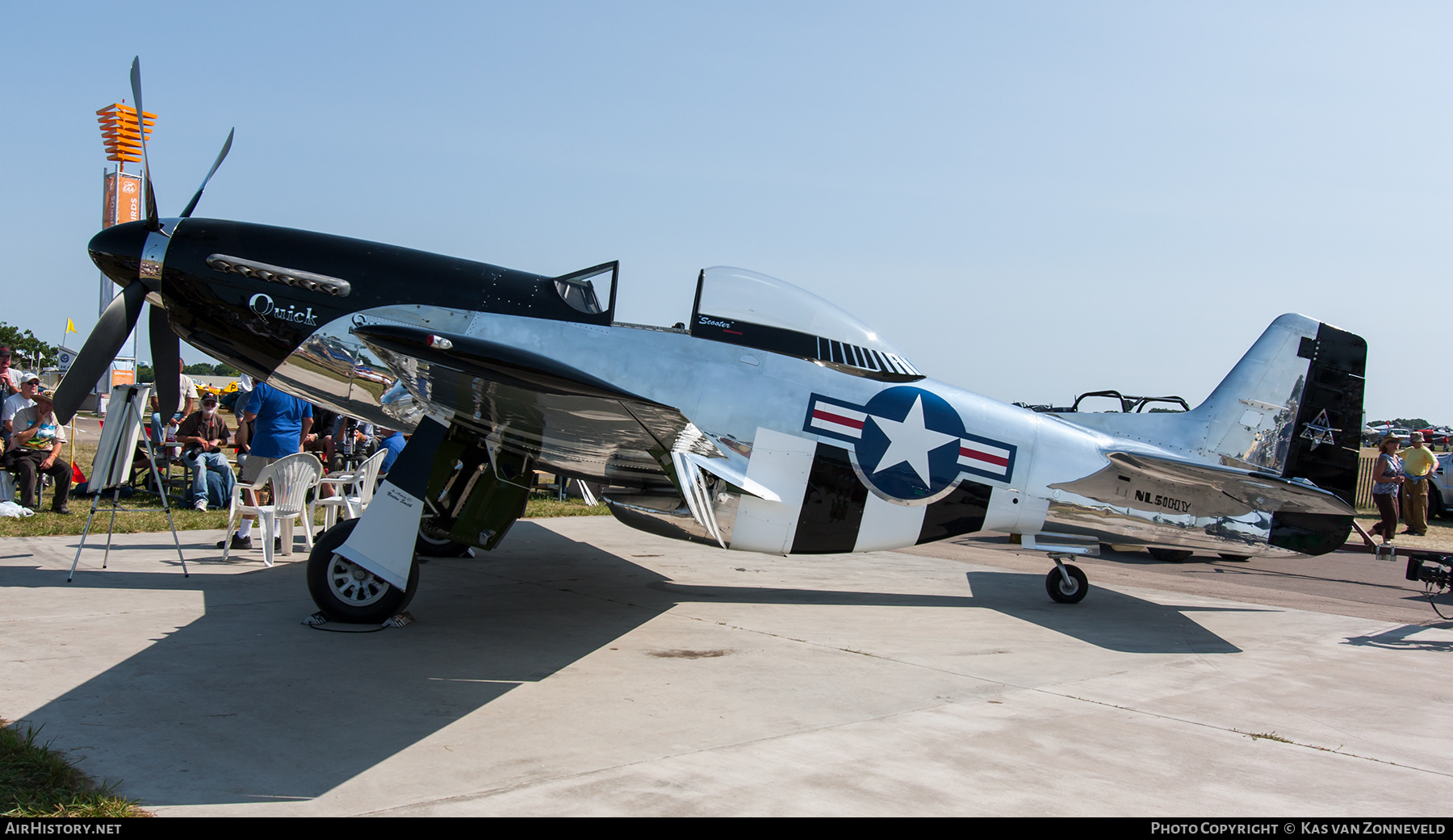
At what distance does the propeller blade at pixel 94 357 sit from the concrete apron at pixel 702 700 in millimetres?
1388

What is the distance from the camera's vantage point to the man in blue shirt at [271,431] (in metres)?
8.44

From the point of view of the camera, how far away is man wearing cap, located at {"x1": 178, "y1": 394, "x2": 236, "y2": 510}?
11453mm

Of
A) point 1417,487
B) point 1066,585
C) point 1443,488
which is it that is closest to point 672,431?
point 1066,585

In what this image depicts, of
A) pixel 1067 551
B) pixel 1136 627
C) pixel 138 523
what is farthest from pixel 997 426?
pixel 138 523

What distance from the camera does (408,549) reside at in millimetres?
5656

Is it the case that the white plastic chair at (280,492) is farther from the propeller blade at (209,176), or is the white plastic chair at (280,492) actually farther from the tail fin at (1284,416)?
the tail fin at (1284,416)

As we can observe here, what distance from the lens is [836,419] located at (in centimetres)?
650

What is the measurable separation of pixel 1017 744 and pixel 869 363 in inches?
130

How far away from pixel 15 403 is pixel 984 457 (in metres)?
12.4

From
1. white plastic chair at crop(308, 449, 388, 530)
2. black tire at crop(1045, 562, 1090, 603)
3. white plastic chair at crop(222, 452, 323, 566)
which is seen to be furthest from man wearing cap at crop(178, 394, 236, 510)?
black tire at crop(1045, 562, 1090, 603)

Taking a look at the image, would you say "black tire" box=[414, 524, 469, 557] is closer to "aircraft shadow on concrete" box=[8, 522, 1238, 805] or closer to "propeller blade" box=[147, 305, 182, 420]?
"aircraft shadow on concrete" box=[8, 522, 1238, 805]

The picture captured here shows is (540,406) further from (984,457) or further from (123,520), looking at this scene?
(123,520)

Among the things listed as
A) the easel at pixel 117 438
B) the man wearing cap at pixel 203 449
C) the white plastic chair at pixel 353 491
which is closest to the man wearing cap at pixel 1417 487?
the white plastic chair at pixel 353 491
